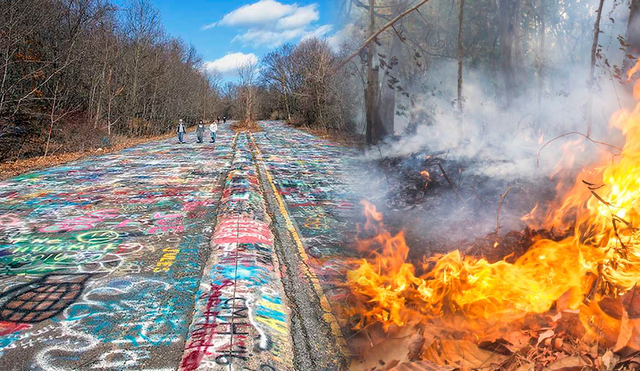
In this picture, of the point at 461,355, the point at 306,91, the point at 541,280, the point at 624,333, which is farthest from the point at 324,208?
A: the point at 306,91

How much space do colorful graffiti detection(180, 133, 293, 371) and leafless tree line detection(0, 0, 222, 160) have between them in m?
14.5

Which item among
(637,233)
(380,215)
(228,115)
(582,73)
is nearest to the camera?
(637,233)

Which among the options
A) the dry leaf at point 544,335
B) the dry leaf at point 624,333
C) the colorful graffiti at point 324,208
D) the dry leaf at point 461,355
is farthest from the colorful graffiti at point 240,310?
the dry leaf at point 624,333

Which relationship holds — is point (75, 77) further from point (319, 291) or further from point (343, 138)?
point (319, 291)

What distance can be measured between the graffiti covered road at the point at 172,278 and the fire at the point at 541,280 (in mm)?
623

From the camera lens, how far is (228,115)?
101562 millimetres

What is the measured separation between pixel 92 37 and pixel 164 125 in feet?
51.6

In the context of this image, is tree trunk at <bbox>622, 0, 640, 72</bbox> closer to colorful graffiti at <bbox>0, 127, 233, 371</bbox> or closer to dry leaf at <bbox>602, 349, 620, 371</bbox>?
dry leaf at <bbox>602, 349, 620, 371</bbox>

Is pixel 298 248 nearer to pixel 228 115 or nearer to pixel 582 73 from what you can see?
pixel 582 73

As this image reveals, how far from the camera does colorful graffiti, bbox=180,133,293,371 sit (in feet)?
10.8

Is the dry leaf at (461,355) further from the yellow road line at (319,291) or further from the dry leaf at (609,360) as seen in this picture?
the yellow road line at (319,291)

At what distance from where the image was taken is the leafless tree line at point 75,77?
17.3 metres

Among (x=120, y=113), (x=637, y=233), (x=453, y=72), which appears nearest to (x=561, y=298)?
(x=637, y=233)

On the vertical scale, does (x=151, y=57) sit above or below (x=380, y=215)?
above
